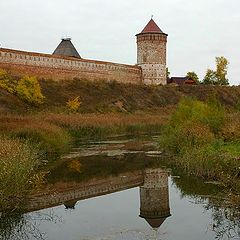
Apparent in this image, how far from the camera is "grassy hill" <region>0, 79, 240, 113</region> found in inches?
1197

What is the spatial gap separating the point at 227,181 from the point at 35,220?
3563 millimetres

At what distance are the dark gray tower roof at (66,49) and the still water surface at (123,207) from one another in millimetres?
32915

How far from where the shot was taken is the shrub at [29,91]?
30500mm

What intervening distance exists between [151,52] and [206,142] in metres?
34.6

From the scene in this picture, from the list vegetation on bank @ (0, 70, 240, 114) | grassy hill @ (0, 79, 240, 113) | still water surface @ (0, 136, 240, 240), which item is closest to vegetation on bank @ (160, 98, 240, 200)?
still water surface @ (0, 136, 240, 240)

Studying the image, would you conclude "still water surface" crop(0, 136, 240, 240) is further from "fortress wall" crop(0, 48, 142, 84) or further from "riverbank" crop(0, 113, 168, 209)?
"fortress wall" crop(0, 48, 142, 84)

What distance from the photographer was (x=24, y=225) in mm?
7438

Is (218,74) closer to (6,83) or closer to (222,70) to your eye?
(222,70)

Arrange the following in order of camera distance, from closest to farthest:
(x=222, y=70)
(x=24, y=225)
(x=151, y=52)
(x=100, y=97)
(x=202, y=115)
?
1. (x=24, y=225)
2. (x=202, y=115)
3. (x=100, y=97)
4. (x=151, y=52)
5. (x=222, y=70)

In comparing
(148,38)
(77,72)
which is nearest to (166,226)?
(77,72)

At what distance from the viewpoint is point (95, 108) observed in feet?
113

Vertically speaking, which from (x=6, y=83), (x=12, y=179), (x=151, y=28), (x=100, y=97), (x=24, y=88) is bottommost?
(x=12, y=179)

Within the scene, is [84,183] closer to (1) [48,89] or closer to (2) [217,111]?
(2) [217,111]

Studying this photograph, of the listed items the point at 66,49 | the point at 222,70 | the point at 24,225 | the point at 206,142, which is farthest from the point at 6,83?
the point at 222,70
